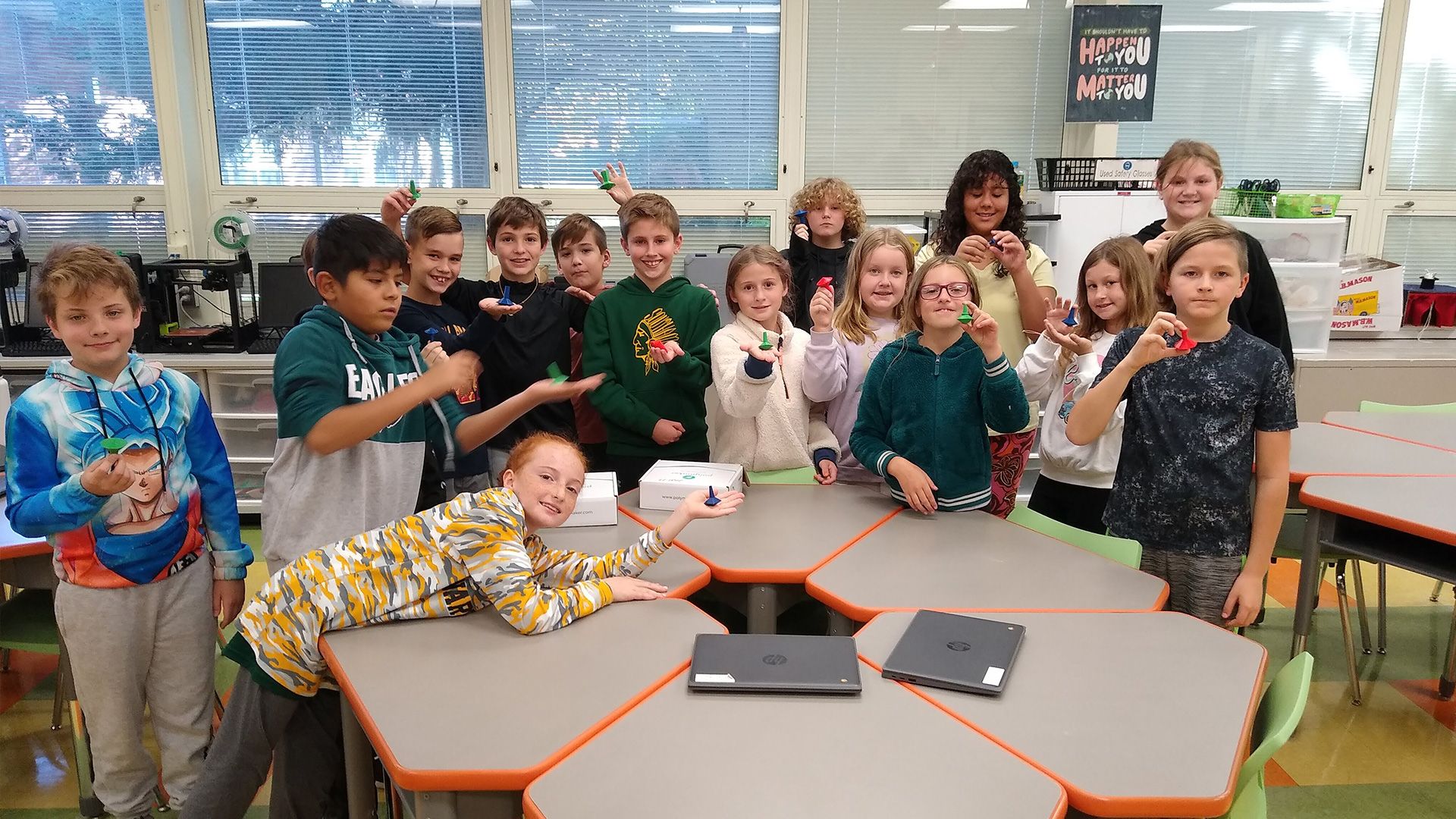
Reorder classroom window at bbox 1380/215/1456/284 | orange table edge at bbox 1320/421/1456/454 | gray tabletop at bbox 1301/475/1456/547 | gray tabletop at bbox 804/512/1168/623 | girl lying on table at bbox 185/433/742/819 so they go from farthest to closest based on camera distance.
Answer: classroom window at bbox 1380/215/1456/284
orange table edge at bbox 1320/421/1456/454
gray tabletop at bbox 1301/475/1456/547
gray tabletop at bbox 804/512/1168/623
girl lying on table at bbox 185/433/742/819

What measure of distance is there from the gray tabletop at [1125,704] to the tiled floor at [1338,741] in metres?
1.03

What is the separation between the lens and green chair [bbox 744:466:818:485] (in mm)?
2518

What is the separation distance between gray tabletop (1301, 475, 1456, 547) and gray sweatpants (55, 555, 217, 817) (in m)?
2.65

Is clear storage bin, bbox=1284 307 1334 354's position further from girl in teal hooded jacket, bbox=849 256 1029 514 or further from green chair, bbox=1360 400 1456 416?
girl in teal hooded jacket, bbox=849 256 1029 514

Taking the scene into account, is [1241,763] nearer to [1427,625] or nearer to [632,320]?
[632,320]

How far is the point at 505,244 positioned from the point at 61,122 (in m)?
3.19

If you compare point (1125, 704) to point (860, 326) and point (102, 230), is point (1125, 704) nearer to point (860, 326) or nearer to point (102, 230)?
point (860, 326)

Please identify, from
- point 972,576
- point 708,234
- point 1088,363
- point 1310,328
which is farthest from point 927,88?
point 972,576

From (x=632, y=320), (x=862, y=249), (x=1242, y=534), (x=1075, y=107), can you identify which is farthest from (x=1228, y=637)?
(x=1075, y=107)

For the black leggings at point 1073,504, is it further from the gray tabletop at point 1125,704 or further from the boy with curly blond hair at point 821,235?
the boy with curly blond hair at point 821,235

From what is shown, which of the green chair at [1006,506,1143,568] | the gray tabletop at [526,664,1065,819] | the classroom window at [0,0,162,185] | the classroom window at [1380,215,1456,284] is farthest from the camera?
the classroom window at [1380,215,1456,284]

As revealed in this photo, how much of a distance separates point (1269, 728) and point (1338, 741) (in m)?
1.42

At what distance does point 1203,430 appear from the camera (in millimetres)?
1941

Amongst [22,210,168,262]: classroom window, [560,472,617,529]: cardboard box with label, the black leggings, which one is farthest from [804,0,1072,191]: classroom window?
[22,210,168,262]: classroom window
